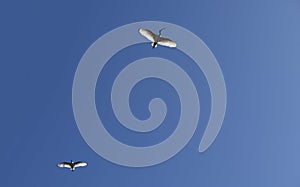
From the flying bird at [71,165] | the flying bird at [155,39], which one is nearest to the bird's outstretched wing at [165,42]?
the flying bird at [155,39]

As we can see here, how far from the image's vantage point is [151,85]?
1724 mm

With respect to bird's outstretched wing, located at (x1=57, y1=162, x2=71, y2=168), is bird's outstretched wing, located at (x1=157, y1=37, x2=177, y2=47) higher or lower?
higher

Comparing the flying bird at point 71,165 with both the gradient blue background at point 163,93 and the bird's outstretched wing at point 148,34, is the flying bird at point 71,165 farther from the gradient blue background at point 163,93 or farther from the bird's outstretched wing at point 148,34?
the bird's outstretched wing at point 148,34

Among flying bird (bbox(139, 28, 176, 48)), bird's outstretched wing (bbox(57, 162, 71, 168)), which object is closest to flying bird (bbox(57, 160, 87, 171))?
bird's outstretched wing (bbox(57, 162, 71, 168))

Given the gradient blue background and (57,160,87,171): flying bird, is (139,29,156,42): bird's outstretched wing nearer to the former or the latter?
the gradient blue background

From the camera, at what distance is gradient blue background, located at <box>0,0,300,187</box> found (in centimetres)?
162

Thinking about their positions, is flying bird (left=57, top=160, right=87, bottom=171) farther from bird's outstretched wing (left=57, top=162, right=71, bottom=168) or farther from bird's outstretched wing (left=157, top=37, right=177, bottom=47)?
bird's outstretched wing (left=157, top=37, right=177, bottom=47)

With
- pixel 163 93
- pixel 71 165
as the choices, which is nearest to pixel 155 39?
pixel 163 93

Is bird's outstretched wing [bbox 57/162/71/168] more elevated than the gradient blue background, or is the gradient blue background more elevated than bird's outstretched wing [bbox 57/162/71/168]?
the gradient blue background

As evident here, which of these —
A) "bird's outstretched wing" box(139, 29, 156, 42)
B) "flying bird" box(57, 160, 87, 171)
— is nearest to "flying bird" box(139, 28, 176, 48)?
"bird's outstretched wing" box(139, 29, 156, 42)

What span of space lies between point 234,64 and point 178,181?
0.53 metres

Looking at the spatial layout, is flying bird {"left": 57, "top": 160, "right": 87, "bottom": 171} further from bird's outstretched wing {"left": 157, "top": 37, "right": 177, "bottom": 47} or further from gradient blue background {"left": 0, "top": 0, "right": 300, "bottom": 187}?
bird's outstretched wing {"left": 157, "top": 37, "right": 177, "bottom": 47}

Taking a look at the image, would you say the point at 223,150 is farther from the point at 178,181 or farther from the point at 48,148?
the point at 48,148

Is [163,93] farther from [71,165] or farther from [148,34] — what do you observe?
[71,165]
